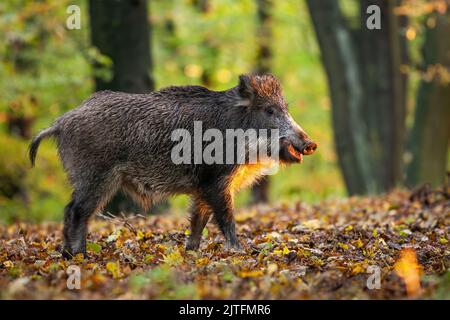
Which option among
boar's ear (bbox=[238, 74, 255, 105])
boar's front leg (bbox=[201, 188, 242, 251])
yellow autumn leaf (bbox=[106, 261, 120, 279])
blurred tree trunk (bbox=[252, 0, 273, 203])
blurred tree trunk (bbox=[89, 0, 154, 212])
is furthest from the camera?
blurred tree trunk (bbox=[252, 0, 273, 203])

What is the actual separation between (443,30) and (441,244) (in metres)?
9.84

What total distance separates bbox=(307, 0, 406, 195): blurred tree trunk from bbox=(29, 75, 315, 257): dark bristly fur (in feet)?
23.2

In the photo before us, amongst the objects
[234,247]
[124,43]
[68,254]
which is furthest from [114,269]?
[124,43]

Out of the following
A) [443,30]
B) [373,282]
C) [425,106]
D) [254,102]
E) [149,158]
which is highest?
[443,30]

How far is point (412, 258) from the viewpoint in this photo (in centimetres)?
668

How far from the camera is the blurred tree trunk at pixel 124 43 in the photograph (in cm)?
1178

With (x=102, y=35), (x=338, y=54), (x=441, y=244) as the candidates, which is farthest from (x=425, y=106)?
(x=441, y=244)

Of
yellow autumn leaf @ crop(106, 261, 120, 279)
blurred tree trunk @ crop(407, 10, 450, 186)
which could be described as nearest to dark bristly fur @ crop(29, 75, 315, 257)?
yellow autumn leaf @ crop(106, 261, 120, 279)

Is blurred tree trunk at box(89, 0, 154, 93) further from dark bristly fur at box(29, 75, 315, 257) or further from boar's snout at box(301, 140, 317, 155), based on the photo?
boar's snout at box(301, 140, 317, 155)

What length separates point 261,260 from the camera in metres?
6.61

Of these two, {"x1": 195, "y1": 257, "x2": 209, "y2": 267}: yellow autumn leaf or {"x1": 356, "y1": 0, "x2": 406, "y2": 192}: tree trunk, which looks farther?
{"x1": 356, "y1": 0, "x2": 406, "y2": 192}: tree trunk

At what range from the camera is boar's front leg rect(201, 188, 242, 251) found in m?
7.39

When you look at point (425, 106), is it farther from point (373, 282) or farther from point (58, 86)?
point (373, 282)

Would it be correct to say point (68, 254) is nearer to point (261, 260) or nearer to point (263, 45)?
point (261, 260)
